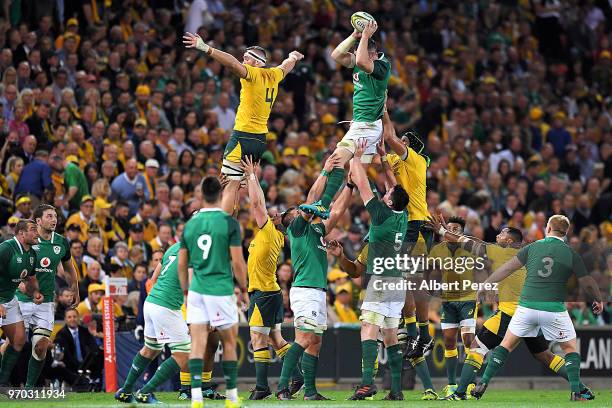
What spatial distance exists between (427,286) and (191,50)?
1024 cm

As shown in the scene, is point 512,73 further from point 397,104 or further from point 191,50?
point 191,50

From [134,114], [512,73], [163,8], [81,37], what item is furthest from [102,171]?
[512,73]

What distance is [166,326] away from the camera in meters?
16.1

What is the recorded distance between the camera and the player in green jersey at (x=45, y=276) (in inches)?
749

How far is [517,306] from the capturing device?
1880 centimetres

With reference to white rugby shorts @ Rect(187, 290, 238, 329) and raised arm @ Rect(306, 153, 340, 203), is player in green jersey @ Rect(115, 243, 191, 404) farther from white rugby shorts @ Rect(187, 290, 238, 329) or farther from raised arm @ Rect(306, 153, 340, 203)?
raised arm @ Rect(306, 153, 340, 203)

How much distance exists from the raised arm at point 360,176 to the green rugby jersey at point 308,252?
2.85 feet

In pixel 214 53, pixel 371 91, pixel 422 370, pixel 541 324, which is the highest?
Result: pixel 214 53

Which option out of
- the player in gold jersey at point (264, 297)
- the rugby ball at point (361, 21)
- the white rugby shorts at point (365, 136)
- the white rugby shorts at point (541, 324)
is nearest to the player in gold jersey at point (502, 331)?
the white rugby shorts at point (541, 324)

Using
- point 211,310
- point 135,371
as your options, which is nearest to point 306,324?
point 135,371

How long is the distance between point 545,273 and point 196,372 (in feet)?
17.8

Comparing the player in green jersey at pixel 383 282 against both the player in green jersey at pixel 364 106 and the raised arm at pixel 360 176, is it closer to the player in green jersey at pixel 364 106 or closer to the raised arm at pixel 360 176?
the raised arm at pixel 360 176

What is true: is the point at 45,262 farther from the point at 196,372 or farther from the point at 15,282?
the point at 196,372

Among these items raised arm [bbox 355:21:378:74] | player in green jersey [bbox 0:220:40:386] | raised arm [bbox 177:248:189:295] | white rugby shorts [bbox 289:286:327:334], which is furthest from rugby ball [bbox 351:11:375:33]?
player in green jersey [bbox 0:220:40:386]
